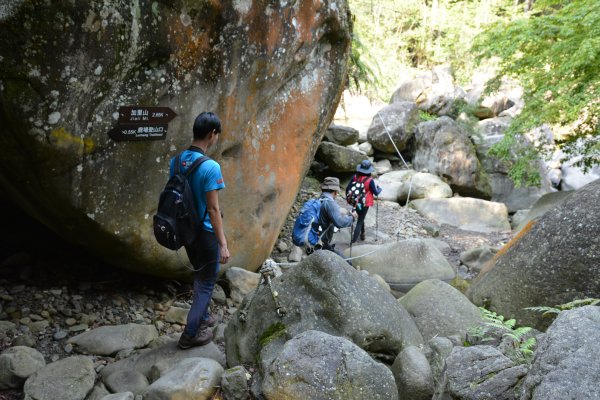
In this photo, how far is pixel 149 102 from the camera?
4.68 metres

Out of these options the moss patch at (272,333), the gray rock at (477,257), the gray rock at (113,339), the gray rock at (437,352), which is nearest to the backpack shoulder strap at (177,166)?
the moss patch at (272,333)

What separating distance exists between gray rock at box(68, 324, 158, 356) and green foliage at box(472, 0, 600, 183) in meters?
6.51

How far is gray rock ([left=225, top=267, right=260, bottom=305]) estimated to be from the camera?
5.64m

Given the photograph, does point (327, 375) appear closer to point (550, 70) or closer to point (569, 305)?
point (569, 305)

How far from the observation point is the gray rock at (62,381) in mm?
3396

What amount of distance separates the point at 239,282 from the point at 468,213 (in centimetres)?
754

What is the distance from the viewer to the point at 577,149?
874 centimetres

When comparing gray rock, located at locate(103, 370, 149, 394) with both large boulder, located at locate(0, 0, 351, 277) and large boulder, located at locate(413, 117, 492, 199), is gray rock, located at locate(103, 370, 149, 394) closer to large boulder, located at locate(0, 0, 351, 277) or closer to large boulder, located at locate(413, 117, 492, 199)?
large boulder, located at locate(0, 0, 351, 277)

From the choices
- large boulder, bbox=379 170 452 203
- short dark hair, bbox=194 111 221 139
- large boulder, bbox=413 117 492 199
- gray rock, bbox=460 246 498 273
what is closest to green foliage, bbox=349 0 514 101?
large boulder, bbox=413 117 492 199

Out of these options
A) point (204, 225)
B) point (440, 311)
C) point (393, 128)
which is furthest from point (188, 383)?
point (393, 128)

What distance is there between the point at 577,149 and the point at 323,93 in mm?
5062

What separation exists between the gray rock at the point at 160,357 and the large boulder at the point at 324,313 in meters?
0.30

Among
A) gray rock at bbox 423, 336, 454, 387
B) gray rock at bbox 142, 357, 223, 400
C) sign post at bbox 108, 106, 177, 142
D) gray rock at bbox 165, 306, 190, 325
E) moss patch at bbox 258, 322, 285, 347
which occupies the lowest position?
gray rock at bbox 165, 306, 190, 325

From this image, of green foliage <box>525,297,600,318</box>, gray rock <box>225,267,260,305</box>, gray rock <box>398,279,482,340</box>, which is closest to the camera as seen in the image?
green foliage <box>525,297,600,318</box>
